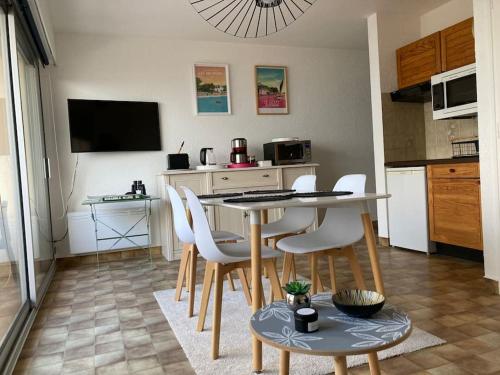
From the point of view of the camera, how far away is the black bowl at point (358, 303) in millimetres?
1284

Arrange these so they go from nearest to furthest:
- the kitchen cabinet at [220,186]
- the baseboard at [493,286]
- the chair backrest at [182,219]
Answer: the chair backrest at [182,219] → the baseboard at [493,286] → the kitchen cabinet at [220,186]

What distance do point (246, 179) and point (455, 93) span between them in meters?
2.16

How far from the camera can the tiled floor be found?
6.17ft

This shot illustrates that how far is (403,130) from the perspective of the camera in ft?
14.7

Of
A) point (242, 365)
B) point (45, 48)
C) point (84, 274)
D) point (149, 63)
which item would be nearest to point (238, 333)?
point (242, 365)

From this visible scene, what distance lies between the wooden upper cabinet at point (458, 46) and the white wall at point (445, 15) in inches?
16.7

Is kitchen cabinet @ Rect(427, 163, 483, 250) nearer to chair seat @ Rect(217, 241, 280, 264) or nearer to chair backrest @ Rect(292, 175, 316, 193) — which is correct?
chair backrest @ Rect(292, 175, 316, 193)

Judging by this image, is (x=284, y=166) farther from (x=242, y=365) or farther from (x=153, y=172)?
(x=242, y=365)

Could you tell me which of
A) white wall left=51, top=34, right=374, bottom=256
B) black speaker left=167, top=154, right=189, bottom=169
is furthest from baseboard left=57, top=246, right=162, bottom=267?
black speaker left=167, top=154, right=189, bottom=169

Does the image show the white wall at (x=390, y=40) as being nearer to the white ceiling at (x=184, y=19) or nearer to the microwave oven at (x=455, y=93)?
the white ceiling at (x=184, y=19)

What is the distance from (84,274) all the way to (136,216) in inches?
32.9

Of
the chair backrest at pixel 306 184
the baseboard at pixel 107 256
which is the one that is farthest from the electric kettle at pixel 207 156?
the chair backrest at pixel 306 184

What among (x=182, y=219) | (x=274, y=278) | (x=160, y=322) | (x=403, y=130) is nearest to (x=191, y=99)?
(x=403, y=130)

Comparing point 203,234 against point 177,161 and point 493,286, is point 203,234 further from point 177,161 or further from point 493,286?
point 177,161
